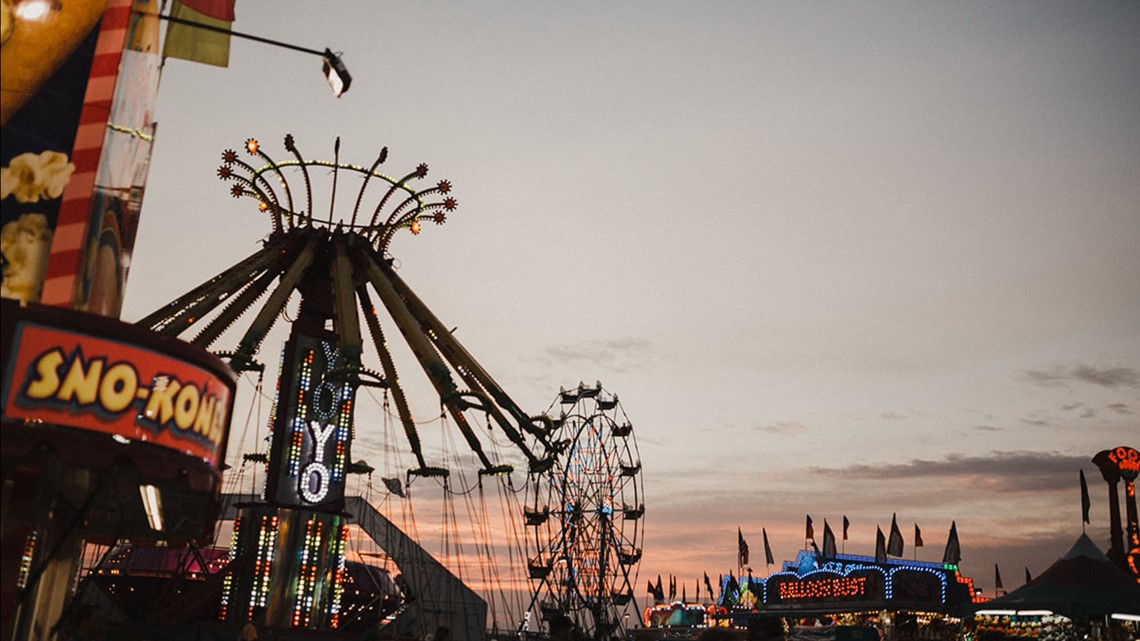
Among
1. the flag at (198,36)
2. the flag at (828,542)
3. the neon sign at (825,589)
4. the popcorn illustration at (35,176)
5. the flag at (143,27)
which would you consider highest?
the flag at (198,36)

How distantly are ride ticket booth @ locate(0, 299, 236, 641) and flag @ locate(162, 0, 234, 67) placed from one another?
672 cm

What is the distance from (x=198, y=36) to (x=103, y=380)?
27.1 feet

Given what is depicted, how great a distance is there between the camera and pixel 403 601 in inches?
1572

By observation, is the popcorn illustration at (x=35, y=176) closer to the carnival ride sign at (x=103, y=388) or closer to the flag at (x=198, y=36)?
the carnival ride sign at (x=103, y=388)

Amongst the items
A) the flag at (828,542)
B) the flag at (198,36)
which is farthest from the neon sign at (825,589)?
the flag at (198,36)

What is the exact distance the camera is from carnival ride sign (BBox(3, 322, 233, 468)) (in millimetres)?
10094

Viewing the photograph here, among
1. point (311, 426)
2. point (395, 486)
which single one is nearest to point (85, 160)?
point (311, 426)

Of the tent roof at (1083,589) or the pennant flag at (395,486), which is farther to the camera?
the pennant flag at (395,486)

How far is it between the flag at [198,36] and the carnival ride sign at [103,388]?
23.8 ft

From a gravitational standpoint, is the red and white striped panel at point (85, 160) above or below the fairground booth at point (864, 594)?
above

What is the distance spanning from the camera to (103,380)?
10.5 metres

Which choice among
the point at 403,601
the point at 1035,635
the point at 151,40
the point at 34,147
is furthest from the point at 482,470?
the point at 1035,635

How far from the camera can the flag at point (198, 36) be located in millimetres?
16547

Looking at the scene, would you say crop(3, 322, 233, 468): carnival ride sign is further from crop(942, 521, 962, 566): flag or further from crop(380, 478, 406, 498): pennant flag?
crop(942, 521, 962, 566): flag
